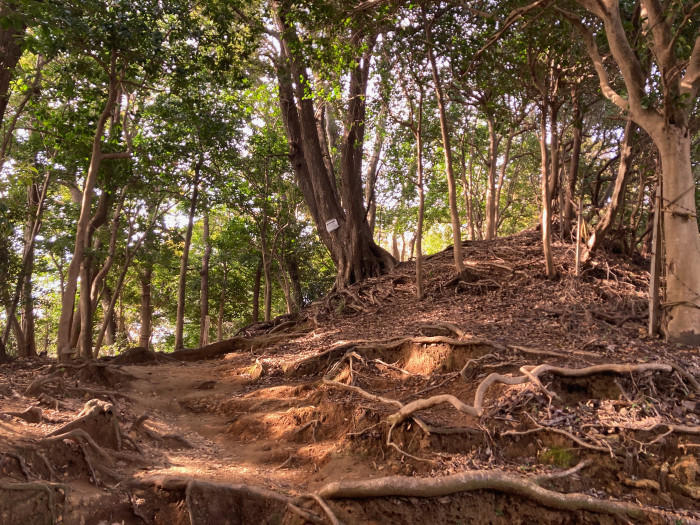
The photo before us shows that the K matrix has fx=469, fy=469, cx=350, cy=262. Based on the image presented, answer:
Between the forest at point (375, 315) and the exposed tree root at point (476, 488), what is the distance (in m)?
0.02

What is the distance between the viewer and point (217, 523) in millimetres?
3820

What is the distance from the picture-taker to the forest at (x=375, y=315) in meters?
3.88

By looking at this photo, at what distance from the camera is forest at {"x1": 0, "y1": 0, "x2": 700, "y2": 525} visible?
153 inches

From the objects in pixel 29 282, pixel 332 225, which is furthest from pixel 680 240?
pixel 29 282

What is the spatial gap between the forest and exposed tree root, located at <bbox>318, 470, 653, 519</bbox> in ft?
0.07

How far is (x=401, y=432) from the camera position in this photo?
184 inches

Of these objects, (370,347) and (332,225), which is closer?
(370,347)

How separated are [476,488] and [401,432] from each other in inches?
42.5

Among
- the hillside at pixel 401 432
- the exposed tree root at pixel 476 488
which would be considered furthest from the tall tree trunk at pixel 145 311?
the exposed tree root at pixel 476 488

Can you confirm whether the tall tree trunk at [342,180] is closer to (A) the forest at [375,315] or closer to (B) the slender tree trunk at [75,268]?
(A) the forest at [375,315]

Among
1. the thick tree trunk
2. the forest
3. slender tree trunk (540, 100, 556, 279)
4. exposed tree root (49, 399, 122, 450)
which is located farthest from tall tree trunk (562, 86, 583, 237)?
exposed tree root (49, 399, 122, 450)

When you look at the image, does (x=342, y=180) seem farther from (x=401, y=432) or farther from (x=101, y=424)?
(x=101, y=424)

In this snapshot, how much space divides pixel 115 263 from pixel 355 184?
28.7 ft

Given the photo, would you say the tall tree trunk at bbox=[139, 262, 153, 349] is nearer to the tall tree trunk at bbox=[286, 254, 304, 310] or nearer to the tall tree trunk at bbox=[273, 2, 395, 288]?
the tall tree trunk at bbox=[286, 254, 304, 310]
